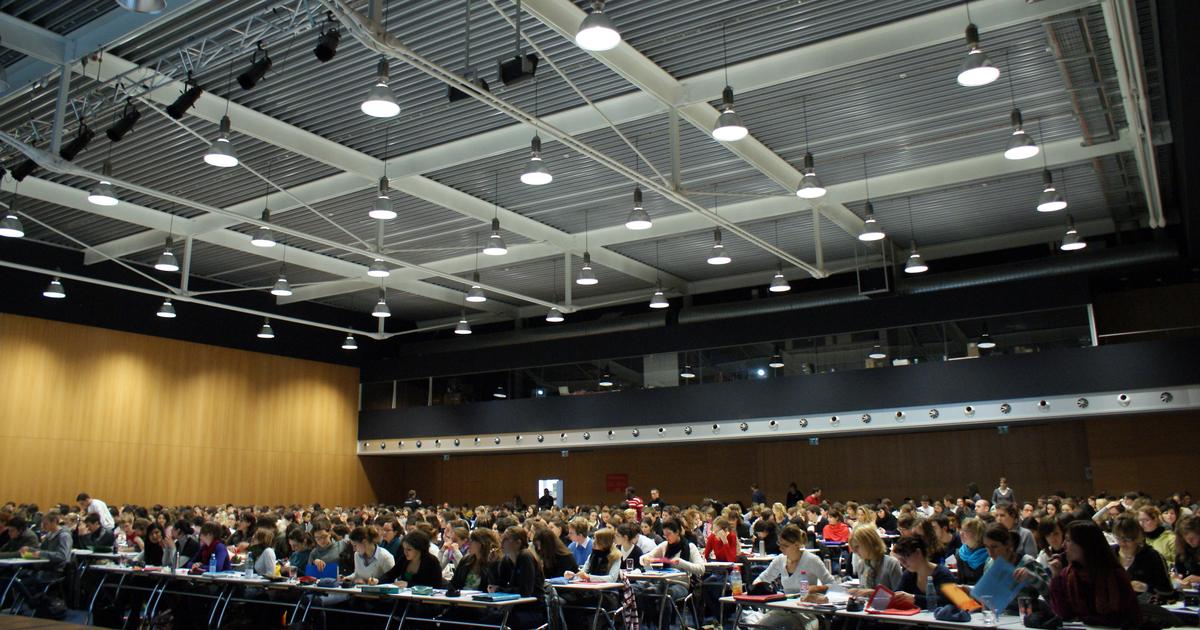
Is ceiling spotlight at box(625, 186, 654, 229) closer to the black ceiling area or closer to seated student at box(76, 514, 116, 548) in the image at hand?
the black ceiling area

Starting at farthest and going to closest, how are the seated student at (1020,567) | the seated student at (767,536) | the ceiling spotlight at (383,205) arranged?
the ceiling spotlight at (383,205), the seated student at (767,536), the seated student at (1020,567)

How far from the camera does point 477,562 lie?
7.68 meters

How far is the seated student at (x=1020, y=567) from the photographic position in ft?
17.9

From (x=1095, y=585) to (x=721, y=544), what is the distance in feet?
16.5

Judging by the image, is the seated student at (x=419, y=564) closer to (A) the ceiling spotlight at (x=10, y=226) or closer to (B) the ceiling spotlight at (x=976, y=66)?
(B) the ceiling spotlight at (x=976, y=66)

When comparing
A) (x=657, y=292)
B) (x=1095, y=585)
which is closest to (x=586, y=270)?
(x=657, y=292)

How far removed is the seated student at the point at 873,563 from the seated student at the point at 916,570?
0.18m

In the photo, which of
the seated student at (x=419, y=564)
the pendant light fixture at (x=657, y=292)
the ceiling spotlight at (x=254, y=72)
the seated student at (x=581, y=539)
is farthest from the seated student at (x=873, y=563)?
the pendant light fixture at (x=657, y=292)

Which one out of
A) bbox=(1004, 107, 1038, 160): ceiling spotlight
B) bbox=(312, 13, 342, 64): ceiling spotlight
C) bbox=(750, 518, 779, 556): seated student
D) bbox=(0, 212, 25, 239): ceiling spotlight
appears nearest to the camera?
bbox=(312, 13, 342, 64): ceiling spotlight

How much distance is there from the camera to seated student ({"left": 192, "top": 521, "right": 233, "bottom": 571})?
29.1 ft

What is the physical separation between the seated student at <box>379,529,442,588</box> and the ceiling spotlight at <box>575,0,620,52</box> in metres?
4.62

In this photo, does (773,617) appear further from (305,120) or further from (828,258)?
(828,258)

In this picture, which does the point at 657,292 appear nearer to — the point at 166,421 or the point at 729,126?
the point at 729,126

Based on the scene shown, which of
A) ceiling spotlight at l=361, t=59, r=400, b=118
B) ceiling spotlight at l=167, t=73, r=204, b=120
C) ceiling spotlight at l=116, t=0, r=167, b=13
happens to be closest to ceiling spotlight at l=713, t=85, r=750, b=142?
ceiling spotlight at l=361, t=59, r=400, b=118
